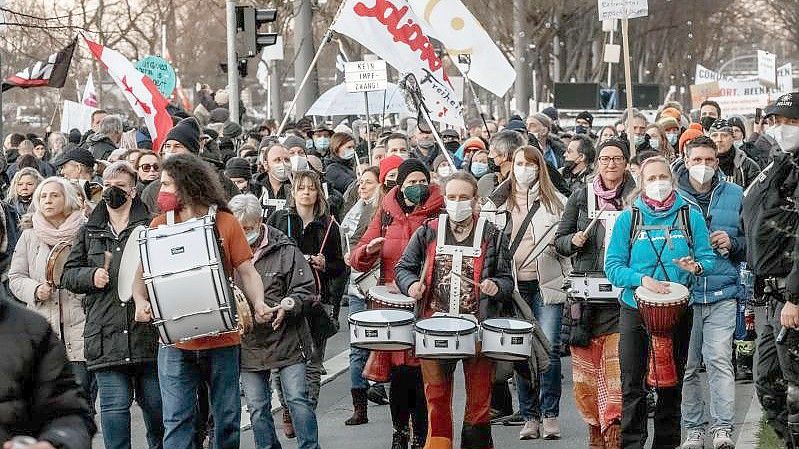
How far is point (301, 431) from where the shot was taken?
9312 mm

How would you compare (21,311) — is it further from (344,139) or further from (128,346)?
(344,139)

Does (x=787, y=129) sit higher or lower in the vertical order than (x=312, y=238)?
higher

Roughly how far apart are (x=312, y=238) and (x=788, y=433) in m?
3.80

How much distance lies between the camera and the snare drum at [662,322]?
8.82 meters

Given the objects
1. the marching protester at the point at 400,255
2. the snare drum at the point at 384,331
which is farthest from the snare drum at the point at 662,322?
the marching protester at the point at 400,255

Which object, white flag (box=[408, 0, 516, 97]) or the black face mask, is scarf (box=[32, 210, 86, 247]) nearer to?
the black face mask

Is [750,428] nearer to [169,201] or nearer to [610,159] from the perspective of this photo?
[610,159]

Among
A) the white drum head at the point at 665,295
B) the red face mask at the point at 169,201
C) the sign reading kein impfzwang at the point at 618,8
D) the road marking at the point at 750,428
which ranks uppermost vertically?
the sign reading kein impfzwang at the point at 618,8

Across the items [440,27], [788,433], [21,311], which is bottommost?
[788,433]

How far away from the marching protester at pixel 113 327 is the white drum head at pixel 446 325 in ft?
4.69

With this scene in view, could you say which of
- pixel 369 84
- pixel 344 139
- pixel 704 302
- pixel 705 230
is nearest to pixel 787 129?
pixel 705 230

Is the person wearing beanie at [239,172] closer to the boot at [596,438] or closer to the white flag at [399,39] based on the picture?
the boot at [596,438]

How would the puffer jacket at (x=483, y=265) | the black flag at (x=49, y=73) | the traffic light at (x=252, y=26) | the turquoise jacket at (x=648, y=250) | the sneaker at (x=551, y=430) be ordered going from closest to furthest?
1. the turquoise jacket at (x=648, y=250)
2. the puffer jacket at (x=483, y=265)
3. the sneaker at (x=551, y=430)
4. the black flag at (x=49, y=73)
5. the traffic light at (x=252, y=26)

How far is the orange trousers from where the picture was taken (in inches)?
355
